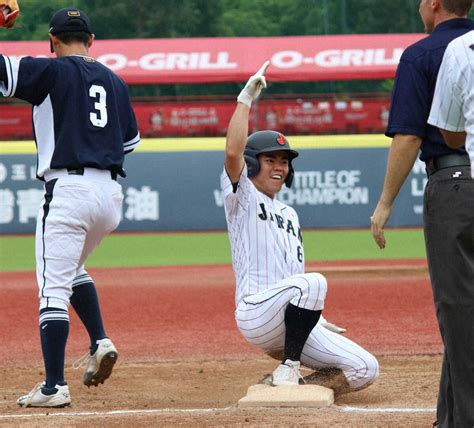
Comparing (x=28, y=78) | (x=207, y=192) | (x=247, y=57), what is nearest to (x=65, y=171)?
(x=28, y=78)

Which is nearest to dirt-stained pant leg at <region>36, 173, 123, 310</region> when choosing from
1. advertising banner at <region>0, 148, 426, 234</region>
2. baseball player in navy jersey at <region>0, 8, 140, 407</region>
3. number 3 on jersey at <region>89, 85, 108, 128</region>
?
baseball player in navy jersey at <region>0, 8, 140, 407</region>

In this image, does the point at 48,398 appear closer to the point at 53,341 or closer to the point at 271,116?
the point at 53,341

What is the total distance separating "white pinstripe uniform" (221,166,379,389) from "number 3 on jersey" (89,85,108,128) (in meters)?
0.65

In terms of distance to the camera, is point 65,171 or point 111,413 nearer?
→ point 111,413

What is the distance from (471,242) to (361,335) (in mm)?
3761

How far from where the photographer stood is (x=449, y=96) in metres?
3.52

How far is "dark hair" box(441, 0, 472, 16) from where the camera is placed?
3760 millimetres

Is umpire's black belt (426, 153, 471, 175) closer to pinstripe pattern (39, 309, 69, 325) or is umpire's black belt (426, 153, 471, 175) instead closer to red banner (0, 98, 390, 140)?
pinstripe pattern (39, 309, 69, 325)

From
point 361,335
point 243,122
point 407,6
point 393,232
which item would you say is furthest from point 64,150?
point 407,6

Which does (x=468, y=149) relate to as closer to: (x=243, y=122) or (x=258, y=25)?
(x=243, y=122)

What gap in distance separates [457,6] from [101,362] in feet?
7.99

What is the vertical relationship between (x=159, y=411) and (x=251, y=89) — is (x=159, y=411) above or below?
below

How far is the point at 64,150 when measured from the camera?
4.84 m

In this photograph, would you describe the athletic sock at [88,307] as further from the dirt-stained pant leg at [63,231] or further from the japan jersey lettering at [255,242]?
the japan jersey lettering at [255,242]
